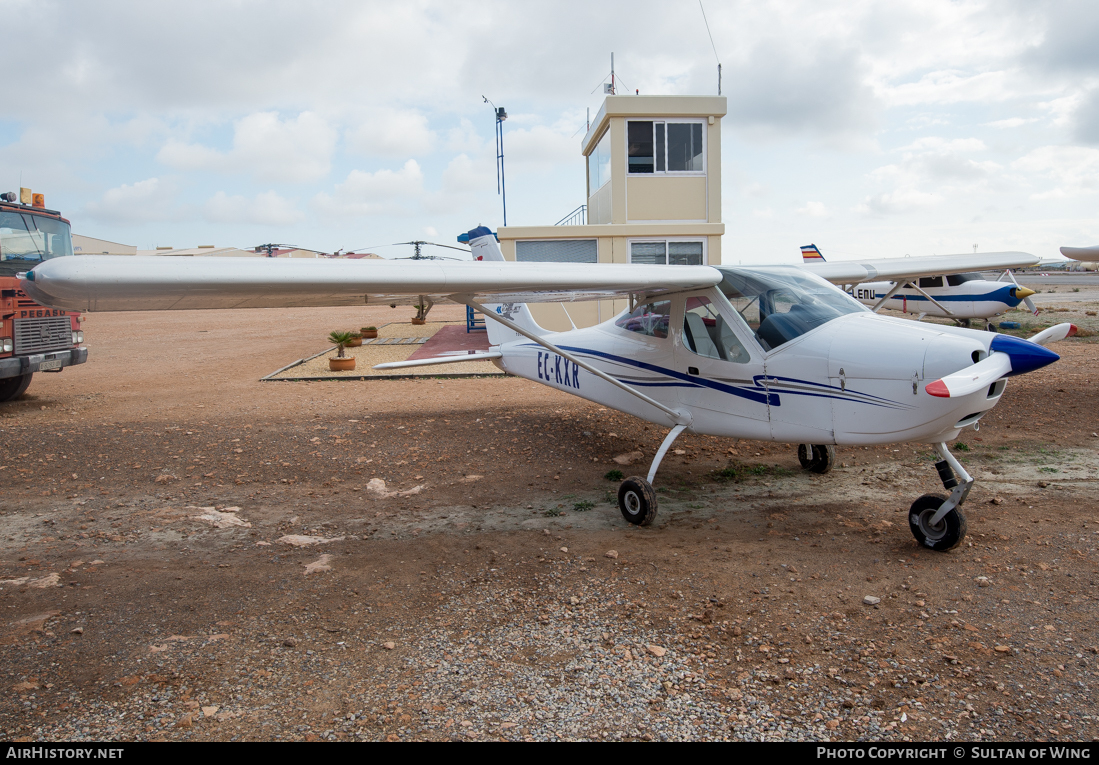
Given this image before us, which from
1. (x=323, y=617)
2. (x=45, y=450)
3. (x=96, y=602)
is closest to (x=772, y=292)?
(x=323, y=617)

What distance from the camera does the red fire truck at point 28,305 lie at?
10.2 meters

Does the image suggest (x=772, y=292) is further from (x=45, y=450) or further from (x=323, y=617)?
(x=45, y=450)

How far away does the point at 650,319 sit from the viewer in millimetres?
6801

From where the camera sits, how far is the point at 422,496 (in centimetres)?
671

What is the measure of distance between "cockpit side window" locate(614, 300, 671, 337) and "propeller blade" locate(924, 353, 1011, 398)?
275cm

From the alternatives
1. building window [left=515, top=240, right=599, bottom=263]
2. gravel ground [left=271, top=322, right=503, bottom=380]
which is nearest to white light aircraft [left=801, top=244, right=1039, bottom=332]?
building window [left=515, top=240, right=599, bottom=263]

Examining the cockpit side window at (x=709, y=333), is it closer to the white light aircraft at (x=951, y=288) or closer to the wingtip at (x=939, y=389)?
the wingtip at (x=939, y=389)

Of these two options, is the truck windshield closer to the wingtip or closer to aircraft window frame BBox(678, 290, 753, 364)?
aircraft window frame BBox(678, 290, 753, 364)

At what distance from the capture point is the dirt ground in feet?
10.2

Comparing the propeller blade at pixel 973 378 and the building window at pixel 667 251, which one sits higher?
the building window at pixel 667 251

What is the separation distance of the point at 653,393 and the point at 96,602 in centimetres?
492

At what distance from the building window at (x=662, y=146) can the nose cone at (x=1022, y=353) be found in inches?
536

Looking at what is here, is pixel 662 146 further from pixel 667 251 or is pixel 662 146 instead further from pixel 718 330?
pixel 718 330

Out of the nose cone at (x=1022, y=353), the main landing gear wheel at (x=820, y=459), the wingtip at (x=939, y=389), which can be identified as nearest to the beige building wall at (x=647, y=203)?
the main landing gear wheel at (x=820, y=459)
